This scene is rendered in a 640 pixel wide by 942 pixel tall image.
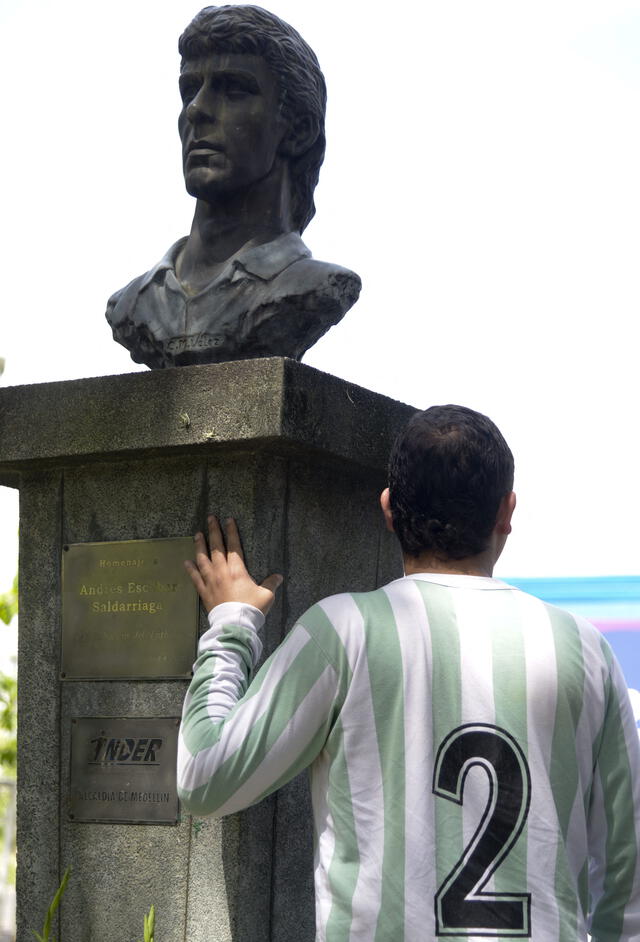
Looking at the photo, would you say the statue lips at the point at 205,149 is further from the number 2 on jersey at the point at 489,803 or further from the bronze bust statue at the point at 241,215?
the number 2 on jersey at the point at 489,803

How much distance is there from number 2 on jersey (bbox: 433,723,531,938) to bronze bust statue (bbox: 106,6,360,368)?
1.86 m

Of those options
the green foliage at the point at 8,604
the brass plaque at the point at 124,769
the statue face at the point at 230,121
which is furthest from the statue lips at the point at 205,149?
the green foliage at the point at 8,604

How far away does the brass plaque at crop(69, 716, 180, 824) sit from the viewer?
337 centimetres

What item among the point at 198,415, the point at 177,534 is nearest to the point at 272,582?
the point at 177,534

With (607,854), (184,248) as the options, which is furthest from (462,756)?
(184,248)

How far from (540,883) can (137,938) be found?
1.67 m

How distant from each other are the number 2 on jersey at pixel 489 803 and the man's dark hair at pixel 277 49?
2.40 metres

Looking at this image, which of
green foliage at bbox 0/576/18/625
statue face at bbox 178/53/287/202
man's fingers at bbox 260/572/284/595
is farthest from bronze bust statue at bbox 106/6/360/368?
green foliage at bbox 0/576/18/625

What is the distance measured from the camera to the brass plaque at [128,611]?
339 centimetres

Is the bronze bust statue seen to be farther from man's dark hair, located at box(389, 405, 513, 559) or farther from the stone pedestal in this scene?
man's dark hair, located at box(389, 405, 513, 559)

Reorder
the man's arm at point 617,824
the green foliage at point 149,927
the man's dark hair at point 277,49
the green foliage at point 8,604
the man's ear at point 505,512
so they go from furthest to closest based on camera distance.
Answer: the green foliage at point 8,604, the man's dark hair at point 277,49, the green foliage at point 149,927, the man's ear at point 505,512, the man's arm at point 617,824

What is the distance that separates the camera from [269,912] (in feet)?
10.8

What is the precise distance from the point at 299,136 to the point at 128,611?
156 cm

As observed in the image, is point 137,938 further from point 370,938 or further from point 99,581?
point 370,938
